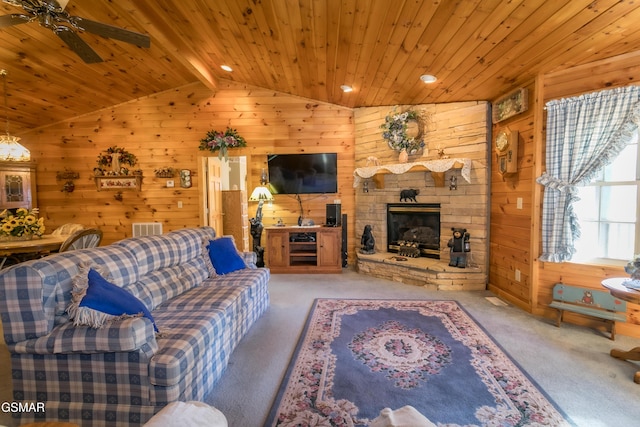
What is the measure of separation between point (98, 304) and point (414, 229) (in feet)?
13.9

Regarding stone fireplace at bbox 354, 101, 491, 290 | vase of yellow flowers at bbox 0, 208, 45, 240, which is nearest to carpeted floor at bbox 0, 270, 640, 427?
stone fireplace at bbox 354, 101, 491, 290

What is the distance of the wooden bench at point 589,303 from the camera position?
276 cm

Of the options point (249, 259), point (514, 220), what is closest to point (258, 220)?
point (249, 259)

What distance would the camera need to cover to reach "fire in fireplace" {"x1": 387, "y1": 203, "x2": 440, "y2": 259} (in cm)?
477

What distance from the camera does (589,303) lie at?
114 inches

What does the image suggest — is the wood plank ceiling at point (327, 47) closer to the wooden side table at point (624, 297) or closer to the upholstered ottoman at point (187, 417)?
the wooden side table at point (624, 297)

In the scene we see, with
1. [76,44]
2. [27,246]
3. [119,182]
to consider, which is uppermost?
[76,44]

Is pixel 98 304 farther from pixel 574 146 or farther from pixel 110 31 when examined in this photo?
pixel 574 146

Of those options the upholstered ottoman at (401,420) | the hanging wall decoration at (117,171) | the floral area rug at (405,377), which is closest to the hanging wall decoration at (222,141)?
the hanging wall decoration at (117,171)

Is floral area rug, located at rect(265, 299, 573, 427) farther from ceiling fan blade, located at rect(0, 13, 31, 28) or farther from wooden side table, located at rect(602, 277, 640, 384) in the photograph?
ceiling fan blade, located at rect(0, 13, 31, 28)

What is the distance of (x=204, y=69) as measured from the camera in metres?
4.78

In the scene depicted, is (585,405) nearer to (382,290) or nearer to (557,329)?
(557,329)

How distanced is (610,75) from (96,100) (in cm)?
679

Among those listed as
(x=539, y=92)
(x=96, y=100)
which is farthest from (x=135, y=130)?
(x=539, y=92)
